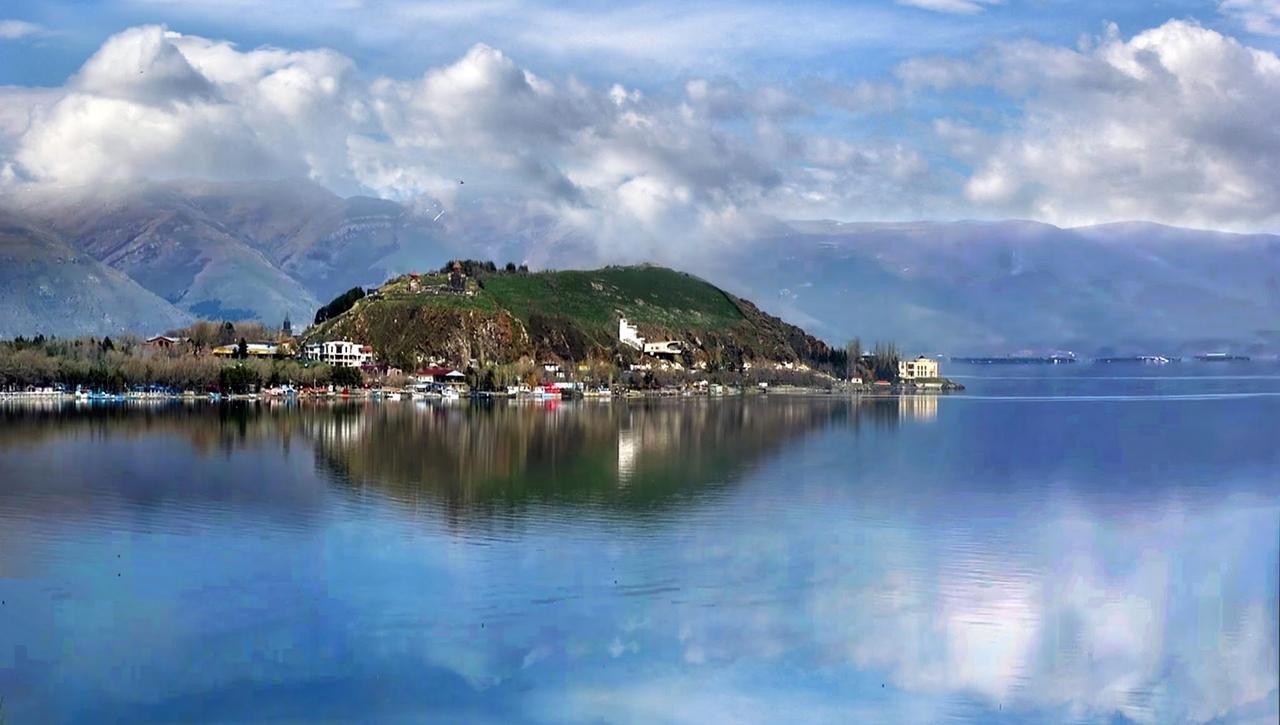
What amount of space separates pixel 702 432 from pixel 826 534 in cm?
3129

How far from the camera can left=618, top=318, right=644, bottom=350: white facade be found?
143625 mm

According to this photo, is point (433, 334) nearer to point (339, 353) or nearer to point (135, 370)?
point (339, 353)

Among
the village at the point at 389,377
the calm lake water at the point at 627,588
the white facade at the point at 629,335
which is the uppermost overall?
the white facade at the point at 629,335

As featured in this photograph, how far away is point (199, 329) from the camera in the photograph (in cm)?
12712

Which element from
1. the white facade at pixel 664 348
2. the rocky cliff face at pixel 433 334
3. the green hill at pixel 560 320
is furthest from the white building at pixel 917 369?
the rocky cliff face at pixel 433 334

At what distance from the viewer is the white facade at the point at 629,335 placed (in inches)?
5655

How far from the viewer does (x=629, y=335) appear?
145125mm

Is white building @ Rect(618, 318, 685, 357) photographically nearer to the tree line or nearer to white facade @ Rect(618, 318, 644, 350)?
white facade @ Rect(618, 318, 644, 350)

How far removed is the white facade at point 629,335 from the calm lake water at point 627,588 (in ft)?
324

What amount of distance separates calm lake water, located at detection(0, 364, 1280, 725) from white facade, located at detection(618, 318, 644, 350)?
9862 cm

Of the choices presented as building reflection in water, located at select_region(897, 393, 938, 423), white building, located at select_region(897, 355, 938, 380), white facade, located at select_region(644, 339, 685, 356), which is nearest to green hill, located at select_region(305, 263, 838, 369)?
white facade, located at select_region(644, 339, 685, 356)

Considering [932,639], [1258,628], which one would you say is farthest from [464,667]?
[1258,628]

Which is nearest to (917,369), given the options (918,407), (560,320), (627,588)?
(560,320)

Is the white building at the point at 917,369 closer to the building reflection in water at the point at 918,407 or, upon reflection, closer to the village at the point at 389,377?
the village at the point at 389,377
